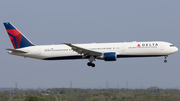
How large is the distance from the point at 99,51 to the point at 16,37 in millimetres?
15516

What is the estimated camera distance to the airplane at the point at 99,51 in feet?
148

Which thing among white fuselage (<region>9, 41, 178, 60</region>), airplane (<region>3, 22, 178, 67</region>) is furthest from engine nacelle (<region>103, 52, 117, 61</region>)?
white fuselage (<region>9, 41, 178, 60</region>)

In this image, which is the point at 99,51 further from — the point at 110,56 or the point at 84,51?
the point at 84,51

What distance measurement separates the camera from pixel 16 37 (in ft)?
165

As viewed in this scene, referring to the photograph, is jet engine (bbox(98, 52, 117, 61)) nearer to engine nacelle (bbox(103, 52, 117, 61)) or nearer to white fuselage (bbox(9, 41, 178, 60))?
engine nacelle (bbox(103, 52, 117, 61))

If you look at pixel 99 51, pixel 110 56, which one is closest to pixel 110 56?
pixel 110 56

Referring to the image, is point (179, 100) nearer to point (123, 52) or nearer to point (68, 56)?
point (123, 52)

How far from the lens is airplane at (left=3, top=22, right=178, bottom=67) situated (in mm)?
45062

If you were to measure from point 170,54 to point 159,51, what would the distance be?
2.08 metres

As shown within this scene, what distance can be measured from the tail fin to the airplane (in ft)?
3.05

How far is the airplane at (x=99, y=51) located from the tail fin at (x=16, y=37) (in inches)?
36.6

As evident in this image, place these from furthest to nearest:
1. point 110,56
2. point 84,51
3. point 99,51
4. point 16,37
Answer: point 16,37, point 99,51, point 84,51, point 110,56

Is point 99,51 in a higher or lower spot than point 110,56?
higher

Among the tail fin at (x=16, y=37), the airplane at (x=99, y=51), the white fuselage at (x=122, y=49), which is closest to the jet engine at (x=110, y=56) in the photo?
the airplane at (x=99, y=51)
